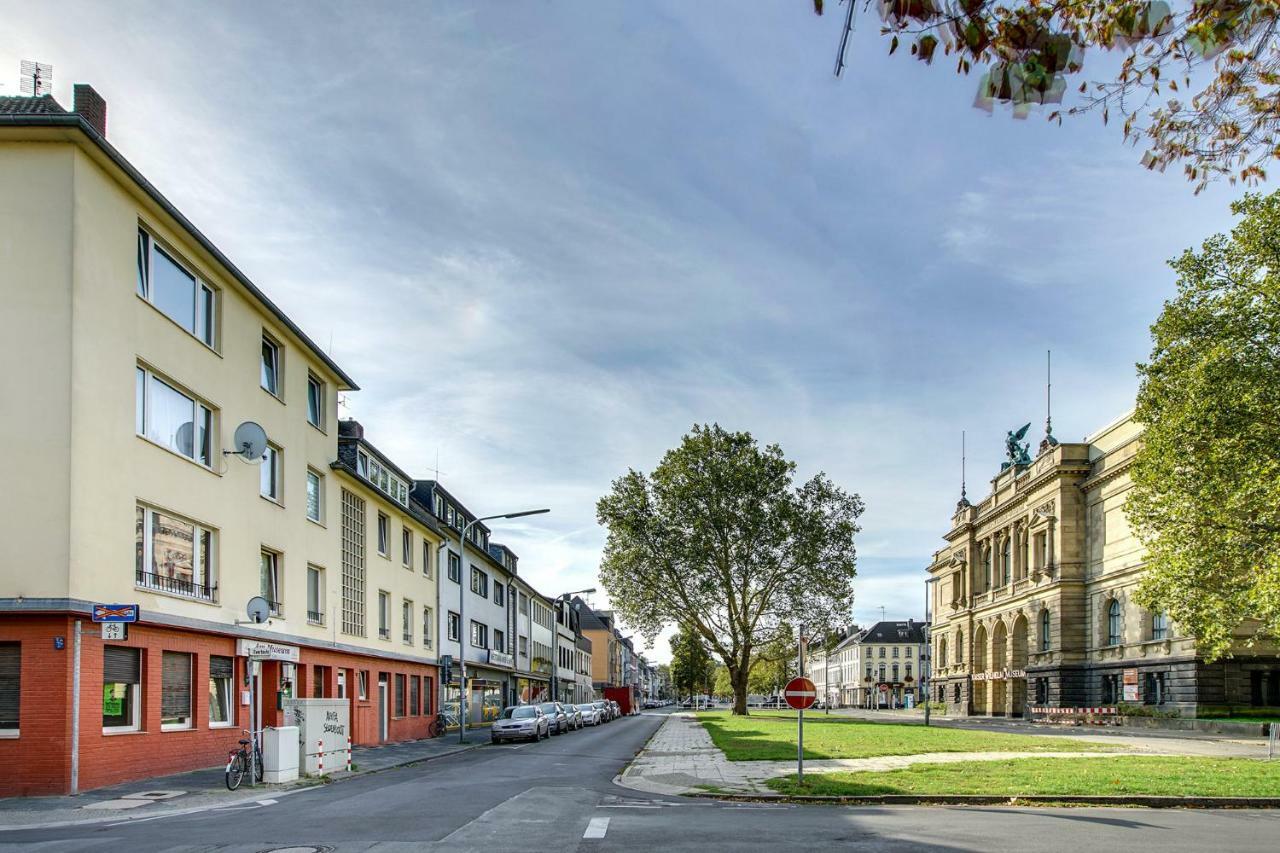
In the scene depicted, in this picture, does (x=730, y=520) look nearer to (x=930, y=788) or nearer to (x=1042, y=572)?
(x=1042, y=572)

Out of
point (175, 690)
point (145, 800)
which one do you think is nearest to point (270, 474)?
point (175, 690)

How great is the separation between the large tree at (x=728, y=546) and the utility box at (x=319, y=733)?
41.2 metres

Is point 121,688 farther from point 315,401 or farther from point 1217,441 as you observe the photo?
point 1217,441

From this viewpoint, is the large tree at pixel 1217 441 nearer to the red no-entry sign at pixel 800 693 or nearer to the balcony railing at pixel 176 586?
the red no-entry sign at pixel 800 693

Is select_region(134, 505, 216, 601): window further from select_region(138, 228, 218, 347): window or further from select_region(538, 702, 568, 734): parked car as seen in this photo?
select_region(538, 702, 568, 734): parked car

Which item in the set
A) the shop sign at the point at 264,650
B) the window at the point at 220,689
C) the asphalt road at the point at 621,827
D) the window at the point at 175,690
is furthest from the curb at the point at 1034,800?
the window at the point at 220,689

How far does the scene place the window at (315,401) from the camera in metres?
31.3

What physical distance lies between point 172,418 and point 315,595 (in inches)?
390

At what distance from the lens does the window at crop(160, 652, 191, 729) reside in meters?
20.8

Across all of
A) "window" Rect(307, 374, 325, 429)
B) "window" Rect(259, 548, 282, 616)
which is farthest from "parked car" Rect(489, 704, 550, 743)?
"window" Rect(307, 374, 325, 429)

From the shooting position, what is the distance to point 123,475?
1973 cm

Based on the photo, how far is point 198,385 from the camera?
23.0m

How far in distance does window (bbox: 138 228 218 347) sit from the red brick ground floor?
20.8 ft

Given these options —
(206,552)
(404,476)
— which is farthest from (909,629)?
(206,552)
